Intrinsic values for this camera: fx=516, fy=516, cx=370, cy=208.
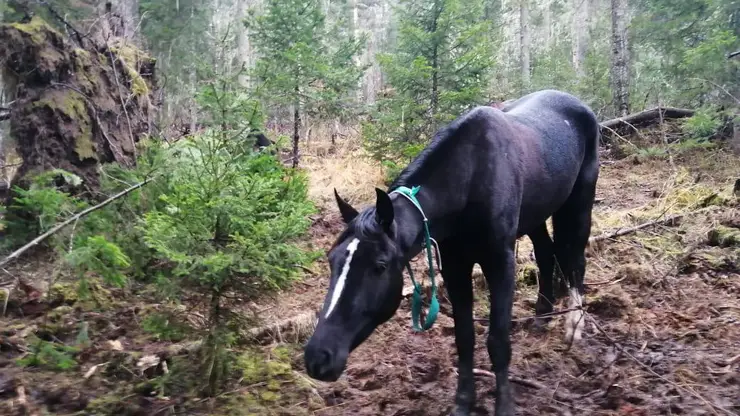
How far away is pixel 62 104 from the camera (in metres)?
5.34

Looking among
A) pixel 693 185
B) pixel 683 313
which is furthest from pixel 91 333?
pixel 693 185

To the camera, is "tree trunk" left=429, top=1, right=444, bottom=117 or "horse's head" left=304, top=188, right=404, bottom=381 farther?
"tree trunk" left=429, top=1, right=444, bottom=117

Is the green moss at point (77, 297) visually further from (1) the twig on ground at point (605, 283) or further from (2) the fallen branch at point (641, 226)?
(2) the fallen branch at point (641, 226)

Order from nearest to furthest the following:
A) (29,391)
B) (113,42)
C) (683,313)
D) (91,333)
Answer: (29,391), (91,333), (683,313), (113,42)

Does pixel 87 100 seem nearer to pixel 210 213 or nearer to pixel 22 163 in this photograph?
pixel 22 163

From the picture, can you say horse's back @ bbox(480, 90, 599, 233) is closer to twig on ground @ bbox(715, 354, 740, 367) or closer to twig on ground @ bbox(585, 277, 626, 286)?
twig on ground @ bbox(585, 277, 626, 286)

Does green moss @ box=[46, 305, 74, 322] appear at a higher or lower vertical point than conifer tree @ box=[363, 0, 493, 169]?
lower

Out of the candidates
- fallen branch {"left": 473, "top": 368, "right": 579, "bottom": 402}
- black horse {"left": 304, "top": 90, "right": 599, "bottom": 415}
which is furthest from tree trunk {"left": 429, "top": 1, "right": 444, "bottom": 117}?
fallen branch {"left": 473, "top": 368, "right": 579, "bottom": 402}

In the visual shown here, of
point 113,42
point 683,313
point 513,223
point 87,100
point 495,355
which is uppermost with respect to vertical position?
point 113,42

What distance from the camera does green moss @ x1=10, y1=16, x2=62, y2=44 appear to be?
5211 mm

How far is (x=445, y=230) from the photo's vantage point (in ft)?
11.4

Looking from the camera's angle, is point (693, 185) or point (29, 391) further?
point (693, 185)

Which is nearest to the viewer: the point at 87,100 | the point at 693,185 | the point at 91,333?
the point at 91,333

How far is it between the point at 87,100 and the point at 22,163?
911 mm
